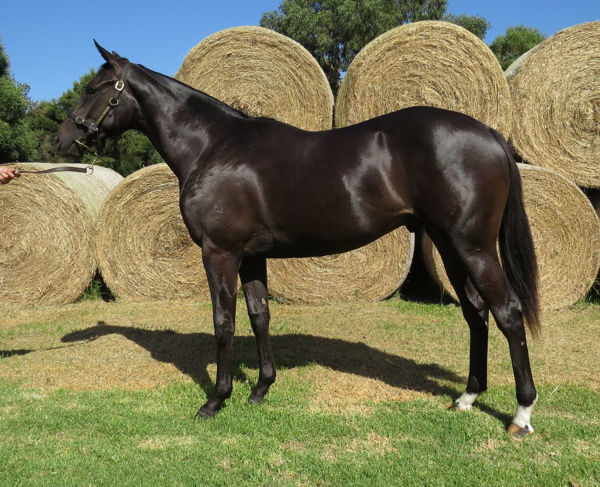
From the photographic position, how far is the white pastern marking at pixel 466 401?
3307 millimetres

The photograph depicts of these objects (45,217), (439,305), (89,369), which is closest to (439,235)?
(89,369)

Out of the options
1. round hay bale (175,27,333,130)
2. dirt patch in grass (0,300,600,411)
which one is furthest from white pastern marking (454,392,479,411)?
round hay bale (175,27,333,130)

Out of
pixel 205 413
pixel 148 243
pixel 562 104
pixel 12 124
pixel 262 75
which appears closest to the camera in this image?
pixel 205 413

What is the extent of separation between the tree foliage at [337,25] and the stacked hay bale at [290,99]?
58.3 ft

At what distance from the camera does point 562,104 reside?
574cm

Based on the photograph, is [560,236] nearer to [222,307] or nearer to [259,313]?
[259,313]

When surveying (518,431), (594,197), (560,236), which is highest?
(594,197)

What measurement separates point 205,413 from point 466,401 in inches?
63.5

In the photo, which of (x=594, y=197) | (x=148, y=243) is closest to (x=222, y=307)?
(x=148, y=243)

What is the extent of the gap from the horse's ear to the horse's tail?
265cm

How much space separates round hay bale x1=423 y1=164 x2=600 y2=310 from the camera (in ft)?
18.5

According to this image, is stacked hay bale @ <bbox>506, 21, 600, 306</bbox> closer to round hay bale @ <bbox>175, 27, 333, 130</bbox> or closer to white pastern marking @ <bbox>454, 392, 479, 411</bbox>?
Result: round hay bale @ <bbox>175, 27, 333, 130</bbox>

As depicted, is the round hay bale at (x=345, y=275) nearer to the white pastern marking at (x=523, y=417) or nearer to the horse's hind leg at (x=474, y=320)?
the horse's hind leg at (x=474, y=320)

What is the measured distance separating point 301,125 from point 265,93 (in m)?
0.55
